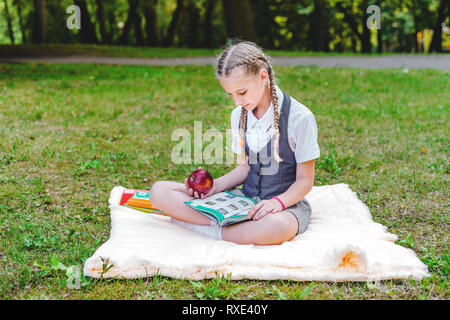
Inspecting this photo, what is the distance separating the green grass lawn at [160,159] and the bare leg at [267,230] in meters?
0.37

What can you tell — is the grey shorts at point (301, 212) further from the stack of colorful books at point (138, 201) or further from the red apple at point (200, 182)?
the stack of colorful books at point (138, 201)

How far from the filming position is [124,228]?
311 cm

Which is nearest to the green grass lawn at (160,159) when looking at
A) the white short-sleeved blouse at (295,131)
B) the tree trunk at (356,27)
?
the white short-sleeved blouse at (295,131)

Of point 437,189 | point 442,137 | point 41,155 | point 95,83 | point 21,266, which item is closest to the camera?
point 21,266

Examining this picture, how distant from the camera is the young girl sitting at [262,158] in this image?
9.25ft

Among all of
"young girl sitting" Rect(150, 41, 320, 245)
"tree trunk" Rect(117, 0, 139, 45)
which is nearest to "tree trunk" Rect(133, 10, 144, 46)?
"tree trunk" Rect(117, 0, 139, 45)

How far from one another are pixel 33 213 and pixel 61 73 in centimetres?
700

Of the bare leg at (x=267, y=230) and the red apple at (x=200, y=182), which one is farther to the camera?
the red apple at (x=200, y=182)

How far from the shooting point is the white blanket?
2.52 m

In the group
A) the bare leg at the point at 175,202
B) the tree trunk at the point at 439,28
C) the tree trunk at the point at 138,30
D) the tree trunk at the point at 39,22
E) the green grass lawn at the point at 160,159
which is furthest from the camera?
Result: the tree trunk at the point at 138,30

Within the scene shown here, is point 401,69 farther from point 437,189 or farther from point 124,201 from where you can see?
point 124,201

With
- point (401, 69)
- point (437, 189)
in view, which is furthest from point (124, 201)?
point (401, 69)

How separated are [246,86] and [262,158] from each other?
550mm
